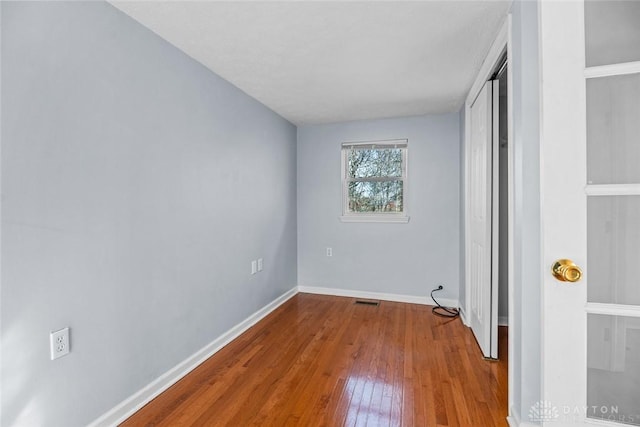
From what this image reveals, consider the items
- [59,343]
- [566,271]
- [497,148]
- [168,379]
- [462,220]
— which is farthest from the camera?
[462,220]

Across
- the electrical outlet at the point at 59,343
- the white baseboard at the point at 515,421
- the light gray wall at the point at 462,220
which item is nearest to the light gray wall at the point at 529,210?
the white baseboard at the point at 515,421

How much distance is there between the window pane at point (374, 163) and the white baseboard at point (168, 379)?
6.84ft

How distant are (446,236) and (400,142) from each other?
125 cm

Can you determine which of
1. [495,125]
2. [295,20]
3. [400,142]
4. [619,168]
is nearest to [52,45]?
[295,20]

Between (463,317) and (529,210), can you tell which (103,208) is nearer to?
(529,210)

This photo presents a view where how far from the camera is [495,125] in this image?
2.33 metres

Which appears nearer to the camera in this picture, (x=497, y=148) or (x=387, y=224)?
(x=497, y=148)

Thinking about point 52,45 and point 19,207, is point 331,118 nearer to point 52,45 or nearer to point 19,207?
point 52,45

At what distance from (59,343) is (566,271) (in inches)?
83.0

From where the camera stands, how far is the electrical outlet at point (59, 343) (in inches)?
53.7

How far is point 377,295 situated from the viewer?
150 inches

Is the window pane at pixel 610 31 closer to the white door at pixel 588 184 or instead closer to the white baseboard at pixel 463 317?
the white door at pixel 588 184

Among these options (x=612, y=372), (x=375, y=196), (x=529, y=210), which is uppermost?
(x=375, y=196)

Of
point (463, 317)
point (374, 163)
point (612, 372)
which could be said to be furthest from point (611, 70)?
point (374, 163)
